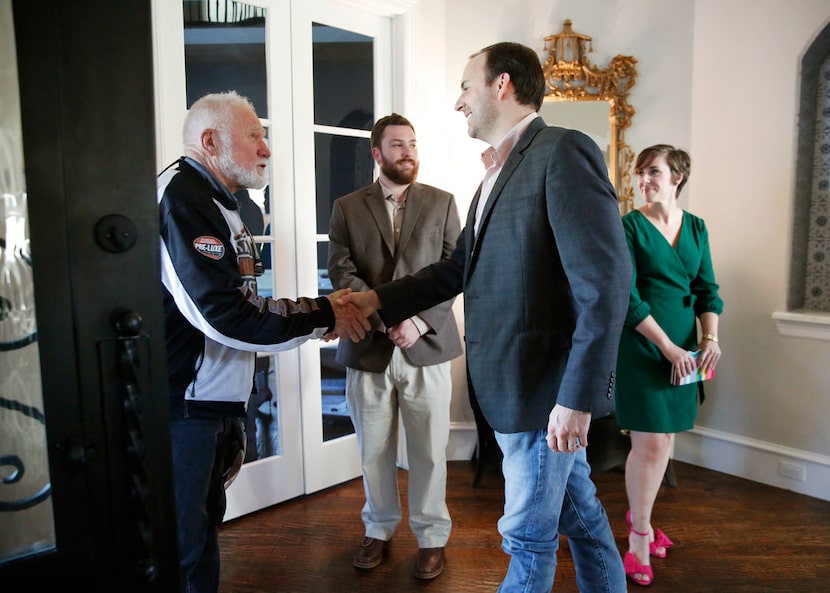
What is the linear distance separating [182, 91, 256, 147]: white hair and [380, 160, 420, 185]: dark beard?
2.68 feet

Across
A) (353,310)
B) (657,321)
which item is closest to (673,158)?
(657,321)

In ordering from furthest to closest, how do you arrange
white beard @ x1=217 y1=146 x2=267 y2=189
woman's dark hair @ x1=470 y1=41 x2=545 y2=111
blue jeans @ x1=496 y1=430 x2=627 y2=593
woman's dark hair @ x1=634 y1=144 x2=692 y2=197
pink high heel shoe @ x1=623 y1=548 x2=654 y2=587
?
woman's dark hair @ x1=634 y1=144 x2=692 y2=197 → pink high heel shoe @ x1=623 y1=548 x2=654 y2=587 → white beard @ x1=217 y1=146 x2=267 y2=189 → woman's dark hair @ x1=470 y1=41 x2=545 y2=111 → blue jeans @ x1=496 y1=430 x2=627 y2=593

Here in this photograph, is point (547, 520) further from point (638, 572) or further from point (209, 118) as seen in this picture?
point (209, 118)

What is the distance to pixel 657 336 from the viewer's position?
86.2 inches

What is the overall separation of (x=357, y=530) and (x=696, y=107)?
268 cm

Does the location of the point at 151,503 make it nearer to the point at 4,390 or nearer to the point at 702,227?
the point at 4,390

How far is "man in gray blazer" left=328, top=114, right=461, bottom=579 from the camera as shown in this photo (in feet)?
7.52

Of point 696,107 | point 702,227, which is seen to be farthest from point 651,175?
point 696,107

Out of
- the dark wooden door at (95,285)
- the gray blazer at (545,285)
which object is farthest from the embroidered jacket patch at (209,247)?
the dark wooden door at (95,285)

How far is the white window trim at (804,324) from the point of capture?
9.25ft

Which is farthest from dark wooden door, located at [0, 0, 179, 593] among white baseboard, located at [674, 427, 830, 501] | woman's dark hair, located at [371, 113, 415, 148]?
white baseboard, located at [674, 427, 830, 501]

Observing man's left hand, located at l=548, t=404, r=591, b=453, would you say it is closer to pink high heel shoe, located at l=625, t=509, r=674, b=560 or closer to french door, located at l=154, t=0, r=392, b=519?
pink high heel shoe, located at l=625, t=509, r=674, b=560

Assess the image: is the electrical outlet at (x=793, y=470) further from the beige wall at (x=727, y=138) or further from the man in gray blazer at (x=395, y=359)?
the man in gray blazer at (x=395, y=359)

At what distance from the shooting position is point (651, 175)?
2.30 metres
